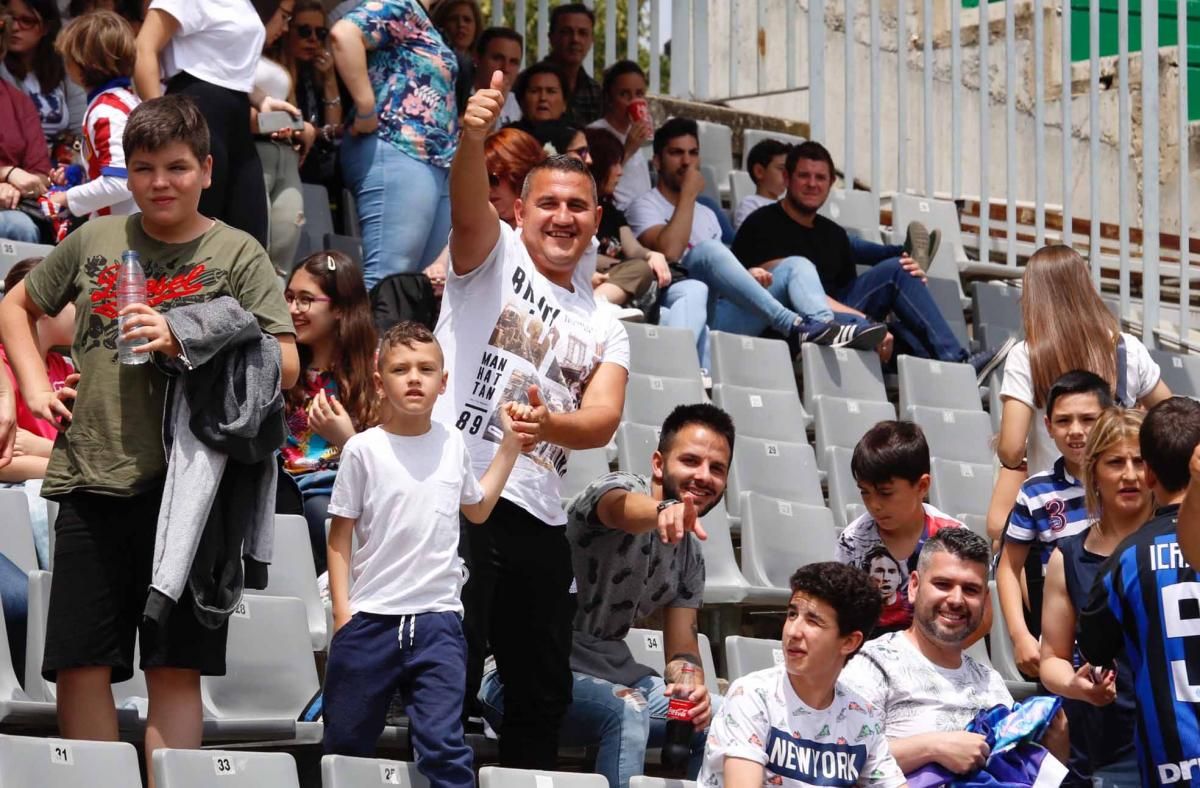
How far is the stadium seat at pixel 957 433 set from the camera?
656 centimetres

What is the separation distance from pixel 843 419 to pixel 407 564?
304cm

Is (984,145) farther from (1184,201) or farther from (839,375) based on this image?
(839,375)

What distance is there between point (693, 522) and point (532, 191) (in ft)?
2.52

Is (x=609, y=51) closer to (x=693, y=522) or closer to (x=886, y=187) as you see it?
(x=886, y=187)

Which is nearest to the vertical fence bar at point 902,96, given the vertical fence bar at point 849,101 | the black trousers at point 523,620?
the vertical fence bar at point 849,101

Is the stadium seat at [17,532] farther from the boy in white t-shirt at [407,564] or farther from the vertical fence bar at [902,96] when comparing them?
the vertical fence bar at [902,96]

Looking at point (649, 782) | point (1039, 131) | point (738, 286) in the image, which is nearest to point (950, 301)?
point (1039, 131)

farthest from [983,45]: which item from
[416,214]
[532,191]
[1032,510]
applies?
[532,191]

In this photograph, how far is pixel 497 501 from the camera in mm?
3793

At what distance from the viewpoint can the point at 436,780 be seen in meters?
3.53

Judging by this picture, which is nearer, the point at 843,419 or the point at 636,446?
the point at 636,446

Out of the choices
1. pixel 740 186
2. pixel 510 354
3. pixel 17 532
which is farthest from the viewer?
pixel 740 186

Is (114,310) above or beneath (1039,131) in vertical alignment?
beneath

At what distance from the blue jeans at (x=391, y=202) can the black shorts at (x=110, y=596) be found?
2499 mm
